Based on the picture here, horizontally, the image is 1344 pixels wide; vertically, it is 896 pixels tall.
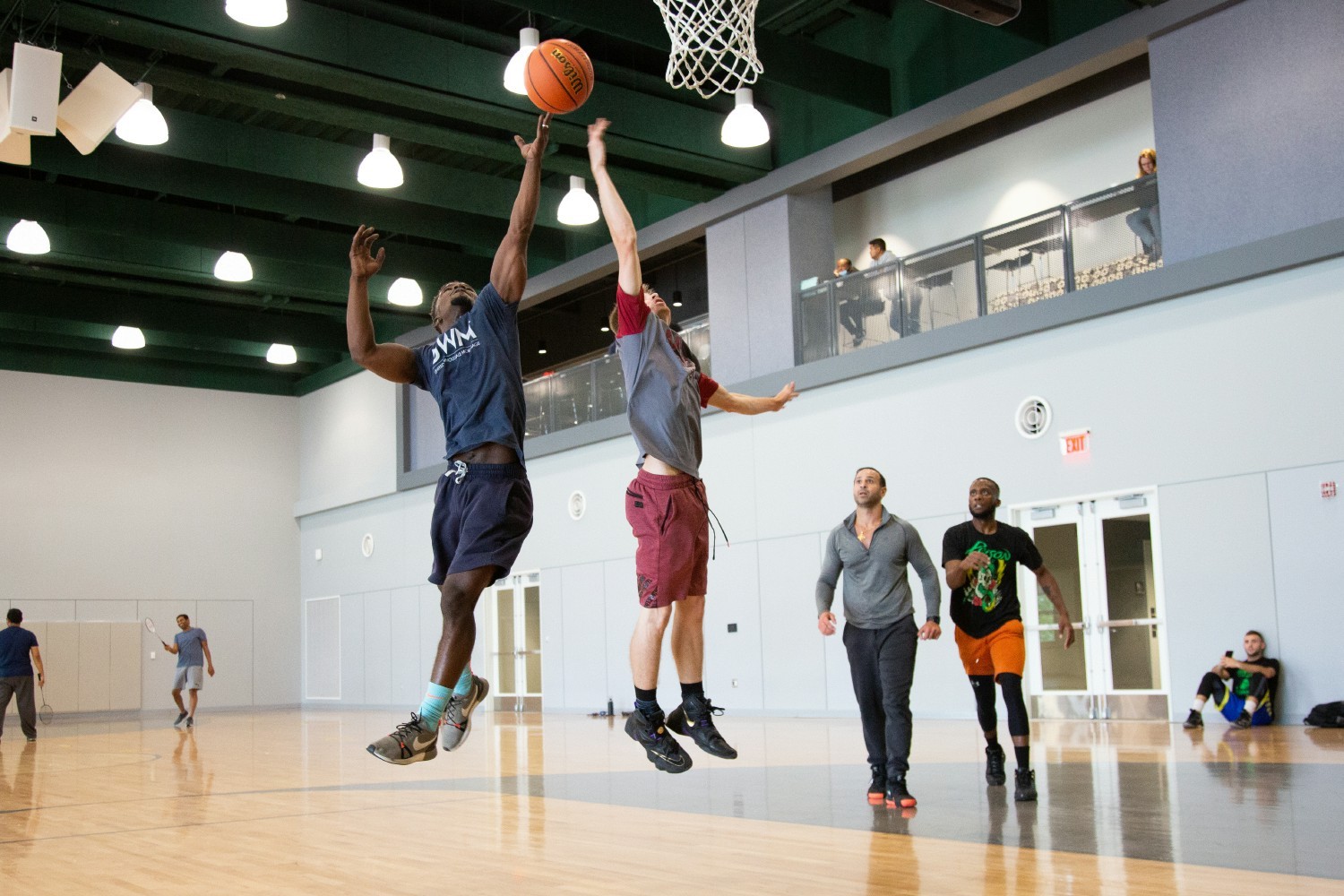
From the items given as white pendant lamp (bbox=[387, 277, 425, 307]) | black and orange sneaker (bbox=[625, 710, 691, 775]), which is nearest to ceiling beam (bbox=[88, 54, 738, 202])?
white pendant lamp (bbox=[387, 277, 425, 307])

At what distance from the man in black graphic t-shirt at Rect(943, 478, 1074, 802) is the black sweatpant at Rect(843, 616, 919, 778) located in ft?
1.74

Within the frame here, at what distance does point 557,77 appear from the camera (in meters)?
5.68

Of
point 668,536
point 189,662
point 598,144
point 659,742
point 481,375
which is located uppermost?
point 598,144

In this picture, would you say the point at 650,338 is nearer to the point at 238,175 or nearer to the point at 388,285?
the point at 238,175

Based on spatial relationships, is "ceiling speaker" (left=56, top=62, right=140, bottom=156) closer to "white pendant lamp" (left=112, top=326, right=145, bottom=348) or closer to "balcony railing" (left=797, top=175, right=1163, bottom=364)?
"balcony railing" (left=797, top=175, right=1163, bottom=364)

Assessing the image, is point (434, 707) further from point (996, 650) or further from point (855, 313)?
point (855, 313)

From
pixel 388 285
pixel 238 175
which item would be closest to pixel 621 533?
pixel 388 285

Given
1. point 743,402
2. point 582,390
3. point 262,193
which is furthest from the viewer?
point 582,390

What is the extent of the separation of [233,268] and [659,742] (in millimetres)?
15585

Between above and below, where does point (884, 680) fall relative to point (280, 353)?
below

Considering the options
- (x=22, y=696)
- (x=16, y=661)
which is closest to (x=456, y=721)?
(x=16, y=661)

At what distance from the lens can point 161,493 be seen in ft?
93.0

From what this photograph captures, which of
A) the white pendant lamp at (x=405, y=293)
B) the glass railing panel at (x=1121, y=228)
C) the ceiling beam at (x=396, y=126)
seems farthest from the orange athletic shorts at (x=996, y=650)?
the white pendant lamp at (x=405, y=293)

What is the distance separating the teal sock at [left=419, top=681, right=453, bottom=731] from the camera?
496 centimetres
